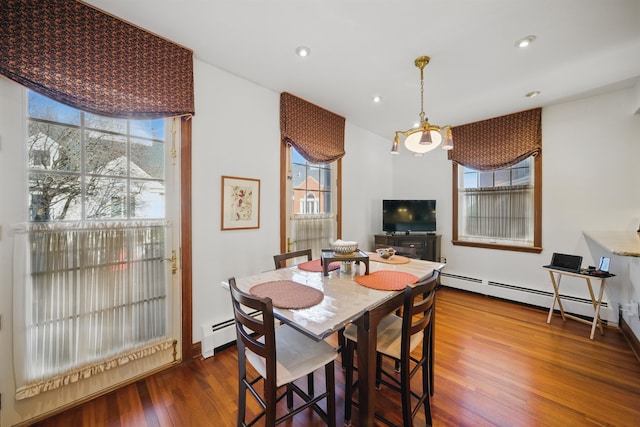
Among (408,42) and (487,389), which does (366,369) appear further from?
(408,42)

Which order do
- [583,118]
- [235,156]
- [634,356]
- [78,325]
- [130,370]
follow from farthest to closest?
Answer: 1. [583,118]
2. [235,156]
3. [634,356]
4. [130,370]
5. [78,325]

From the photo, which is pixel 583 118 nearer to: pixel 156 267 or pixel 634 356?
pixel 634 356

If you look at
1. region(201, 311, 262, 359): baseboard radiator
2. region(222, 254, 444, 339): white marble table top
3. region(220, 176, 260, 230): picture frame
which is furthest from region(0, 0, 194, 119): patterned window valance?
region(201, 311, 262, 359): baseboard radiator

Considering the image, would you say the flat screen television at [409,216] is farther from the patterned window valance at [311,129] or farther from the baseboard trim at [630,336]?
the baseboard trim at [630,336]

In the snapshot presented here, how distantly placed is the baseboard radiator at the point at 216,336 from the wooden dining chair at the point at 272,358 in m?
0.85

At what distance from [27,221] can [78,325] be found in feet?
2.56

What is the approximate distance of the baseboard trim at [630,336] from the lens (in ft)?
7.28

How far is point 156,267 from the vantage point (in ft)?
6.66

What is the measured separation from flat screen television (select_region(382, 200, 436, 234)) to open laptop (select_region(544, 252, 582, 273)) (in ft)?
4.90

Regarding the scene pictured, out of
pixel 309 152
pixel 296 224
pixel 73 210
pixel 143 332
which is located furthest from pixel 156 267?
pixel 309 152

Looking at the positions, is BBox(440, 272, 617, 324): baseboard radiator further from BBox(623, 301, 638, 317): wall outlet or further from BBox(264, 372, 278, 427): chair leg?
BBox(264, 372, 278, 427): chair leg

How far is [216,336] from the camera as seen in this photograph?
2293 mm

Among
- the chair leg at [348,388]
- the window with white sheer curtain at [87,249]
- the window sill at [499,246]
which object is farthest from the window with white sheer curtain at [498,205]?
the window with white sheer curtain at [87,249]

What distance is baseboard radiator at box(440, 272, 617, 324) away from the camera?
289 cm
